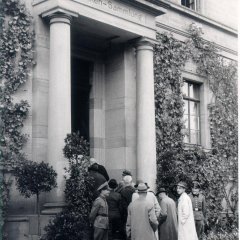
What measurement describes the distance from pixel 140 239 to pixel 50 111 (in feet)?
12.5

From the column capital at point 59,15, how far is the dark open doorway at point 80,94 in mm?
3242

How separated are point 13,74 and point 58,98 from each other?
1284mm

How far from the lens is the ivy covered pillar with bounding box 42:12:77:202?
1097 centimetres

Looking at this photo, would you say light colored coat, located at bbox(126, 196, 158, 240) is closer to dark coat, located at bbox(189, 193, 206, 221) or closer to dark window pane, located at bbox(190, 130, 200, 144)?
dark coat, located at bbox(189, 193, 206, 221)

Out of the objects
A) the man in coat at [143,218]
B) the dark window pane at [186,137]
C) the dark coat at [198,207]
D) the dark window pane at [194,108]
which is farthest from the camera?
the dark window pane at [194,108]

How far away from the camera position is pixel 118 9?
13.1 meters

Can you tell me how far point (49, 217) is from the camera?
10711 millimetres

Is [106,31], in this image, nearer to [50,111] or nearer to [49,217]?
[50,111]

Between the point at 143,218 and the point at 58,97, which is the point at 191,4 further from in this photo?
the point at 143,218

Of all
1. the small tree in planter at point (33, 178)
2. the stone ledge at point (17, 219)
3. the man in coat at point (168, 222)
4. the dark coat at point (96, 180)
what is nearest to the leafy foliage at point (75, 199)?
the dark coat at point (96, 180)

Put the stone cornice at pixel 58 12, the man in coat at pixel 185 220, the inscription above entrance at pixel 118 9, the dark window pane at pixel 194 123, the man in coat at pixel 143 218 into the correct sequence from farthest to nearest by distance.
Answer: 1. the dark window pane at pixel 194 123
2. the inscription above entrance at pixel 118 9
3. the stone cornice at pixel 58 12
4. the man in coat at pixel 185 220
5. the man in coat at pixel 143 218

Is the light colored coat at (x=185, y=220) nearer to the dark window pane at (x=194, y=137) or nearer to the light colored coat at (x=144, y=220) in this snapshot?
the light colored coat at (x=144, y=220)

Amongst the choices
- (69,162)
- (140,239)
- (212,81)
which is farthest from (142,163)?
(212,81)

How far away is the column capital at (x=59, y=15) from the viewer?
37.7 ft
